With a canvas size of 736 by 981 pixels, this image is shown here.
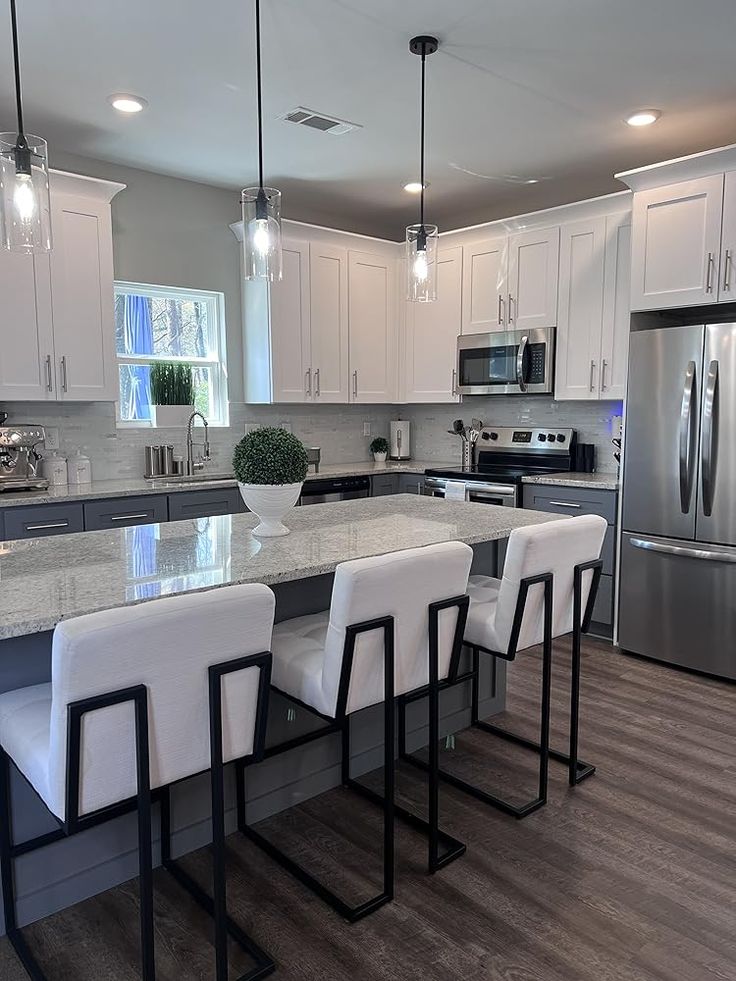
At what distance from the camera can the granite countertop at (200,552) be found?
5.54 feet

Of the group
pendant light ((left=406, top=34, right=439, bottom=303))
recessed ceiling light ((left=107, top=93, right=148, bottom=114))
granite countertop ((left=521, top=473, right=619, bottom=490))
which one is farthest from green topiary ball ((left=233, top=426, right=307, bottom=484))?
granite countertop ((left=521, top=473, right=619, bottom=490))

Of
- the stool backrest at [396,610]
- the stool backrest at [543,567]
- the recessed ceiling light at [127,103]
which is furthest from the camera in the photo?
the recessed ceiling light at [127,103]

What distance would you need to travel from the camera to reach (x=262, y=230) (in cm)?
243

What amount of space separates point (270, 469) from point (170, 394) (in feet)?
8.62

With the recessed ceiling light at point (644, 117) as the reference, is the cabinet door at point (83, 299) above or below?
below

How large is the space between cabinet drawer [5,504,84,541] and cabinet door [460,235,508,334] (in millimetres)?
2957

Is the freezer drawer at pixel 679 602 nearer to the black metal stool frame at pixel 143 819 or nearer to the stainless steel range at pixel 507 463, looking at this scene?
the stainless steel range at pixel 507 463

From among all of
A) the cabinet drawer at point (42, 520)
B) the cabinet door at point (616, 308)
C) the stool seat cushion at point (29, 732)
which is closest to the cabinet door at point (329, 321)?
the cabinet door at point (616, 308)

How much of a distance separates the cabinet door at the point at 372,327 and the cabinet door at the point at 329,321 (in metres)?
0.08

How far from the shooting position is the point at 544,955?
1835mm

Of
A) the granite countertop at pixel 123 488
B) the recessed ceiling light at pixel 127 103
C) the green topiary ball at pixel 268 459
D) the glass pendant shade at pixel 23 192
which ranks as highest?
the recessed ceiling light at pixel 127 103

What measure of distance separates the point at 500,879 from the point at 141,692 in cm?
133

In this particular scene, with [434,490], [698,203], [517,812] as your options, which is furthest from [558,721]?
[698,203]

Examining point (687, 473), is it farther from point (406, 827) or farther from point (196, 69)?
point (196, 69)
